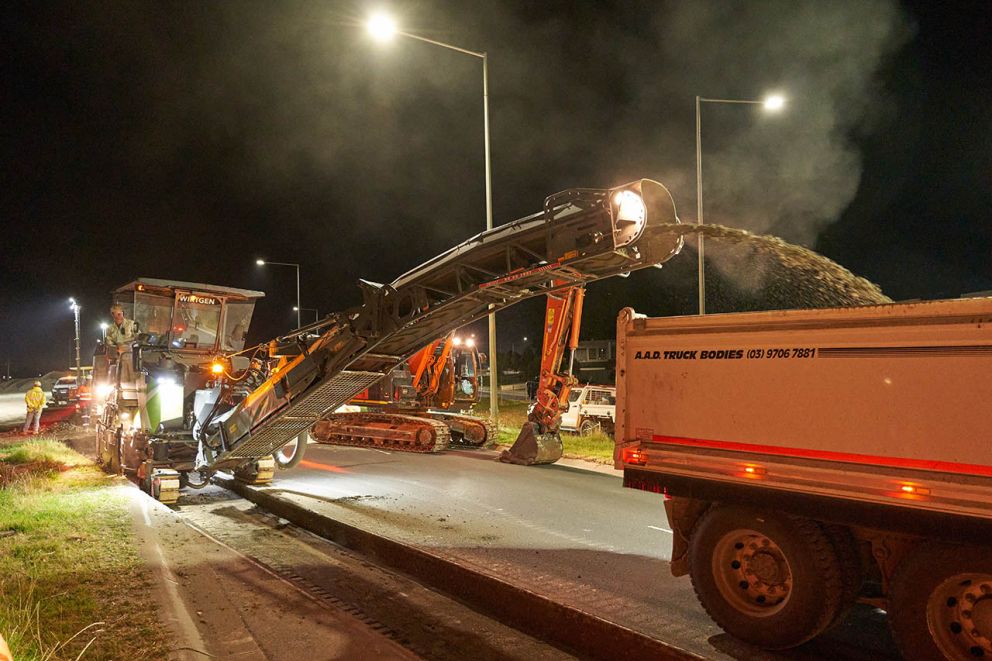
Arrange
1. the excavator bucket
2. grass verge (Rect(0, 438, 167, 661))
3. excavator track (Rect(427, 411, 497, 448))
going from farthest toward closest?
excavator track (Rect(427, 411, 497, 448)) → the excavator bucket → grass verge (Rect(0, 438, 167, 661))

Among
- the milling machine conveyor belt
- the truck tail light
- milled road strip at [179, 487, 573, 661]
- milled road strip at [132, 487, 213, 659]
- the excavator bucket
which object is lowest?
milled road strip at [179, 487, 573, 661]

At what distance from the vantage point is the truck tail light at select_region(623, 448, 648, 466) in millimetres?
5554

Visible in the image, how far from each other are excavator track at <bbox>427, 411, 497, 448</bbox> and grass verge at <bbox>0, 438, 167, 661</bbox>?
8234mm

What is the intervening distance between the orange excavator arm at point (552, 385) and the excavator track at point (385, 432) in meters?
2.08

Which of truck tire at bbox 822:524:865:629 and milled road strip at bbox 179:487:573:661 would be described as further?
milled road strip at bbox 179:487:573:661

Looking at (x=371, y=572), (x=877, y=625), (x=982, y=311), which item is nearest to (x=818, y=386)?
(x=982, y=311)

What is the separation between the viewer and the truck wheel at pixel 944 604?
13.0 ft

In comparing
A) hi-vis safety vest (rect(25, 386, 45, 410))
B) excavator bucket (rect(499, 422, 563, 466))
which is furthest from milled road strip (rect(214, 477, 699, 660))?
hi-vis safety vest (rect(25, 386, 45, 410))

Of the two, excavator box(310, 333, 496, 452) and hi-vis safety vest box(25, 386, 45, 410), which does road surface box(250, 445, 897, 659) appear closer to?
excavator box(310, 333, 496, 452)

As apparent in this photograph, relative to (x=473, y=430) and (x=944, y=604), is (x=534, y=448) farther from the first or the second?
(x=944, y=604)

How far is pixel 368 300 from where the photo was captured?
7637 mm

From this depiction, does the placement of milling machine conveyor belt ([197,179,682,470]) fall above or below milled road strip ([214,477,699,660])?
above

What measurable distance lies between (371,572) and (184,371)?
220 inches

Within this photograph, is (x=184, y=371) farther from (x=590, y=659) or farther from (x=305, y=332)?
(x=590, y=659)
